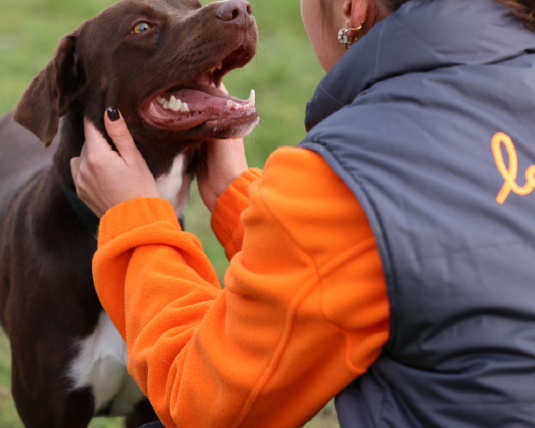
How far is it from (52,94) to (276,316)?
1.46 m

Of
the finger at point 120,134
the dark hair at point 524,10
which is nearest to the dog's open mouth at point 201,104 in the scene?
the finger at point 120,134

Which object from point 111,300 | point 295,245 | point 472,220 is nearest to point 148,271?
point 111,300

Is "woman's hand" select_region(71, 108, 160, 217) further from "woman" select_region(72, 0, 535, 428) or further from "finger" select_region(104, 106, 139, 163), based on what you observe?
"woman" select_region(72, 0, 535, 428)

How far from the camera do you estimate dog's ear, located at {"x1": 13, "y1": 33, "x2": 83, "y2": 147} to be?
2430mm

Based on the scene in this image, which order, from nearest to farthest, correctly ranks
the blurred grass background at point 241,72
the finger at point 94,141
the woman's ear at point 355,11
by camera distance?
the woman's ear at point 355,11 → the finger at point 94,141 → the blurred grass background at point 241,72

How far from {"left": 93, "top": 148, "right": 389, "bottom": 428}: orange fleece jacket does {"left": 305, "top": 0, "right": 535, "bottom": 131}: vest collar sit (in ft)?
0.89

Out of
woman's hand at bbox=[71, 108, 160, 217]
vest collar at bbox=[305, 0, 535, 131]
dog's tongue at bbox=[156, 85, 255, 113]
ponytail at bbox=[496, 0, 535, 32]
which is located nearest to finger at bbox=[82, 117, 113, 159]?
woman's hand at bbox=[71, 108, 160, 217]

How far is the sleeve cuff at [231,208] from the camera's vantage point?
2.47 metres

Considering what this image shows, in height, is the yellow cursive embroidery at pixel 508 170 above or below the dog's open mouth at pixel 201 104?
above

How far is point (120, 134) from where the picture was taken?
7.87 feet

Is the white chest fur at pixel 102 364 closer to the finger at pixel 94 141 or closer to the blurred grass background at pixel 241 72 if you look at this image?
the finger at pixel 94 141

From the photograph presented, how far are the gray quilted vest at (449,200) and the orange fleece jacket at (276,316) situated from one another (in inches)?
2.3

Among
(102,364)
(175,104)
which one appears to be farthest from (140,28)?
(102,364)

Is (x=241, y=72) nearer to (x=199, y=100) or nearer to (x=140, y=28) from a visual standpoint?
(x=140, y=28)
